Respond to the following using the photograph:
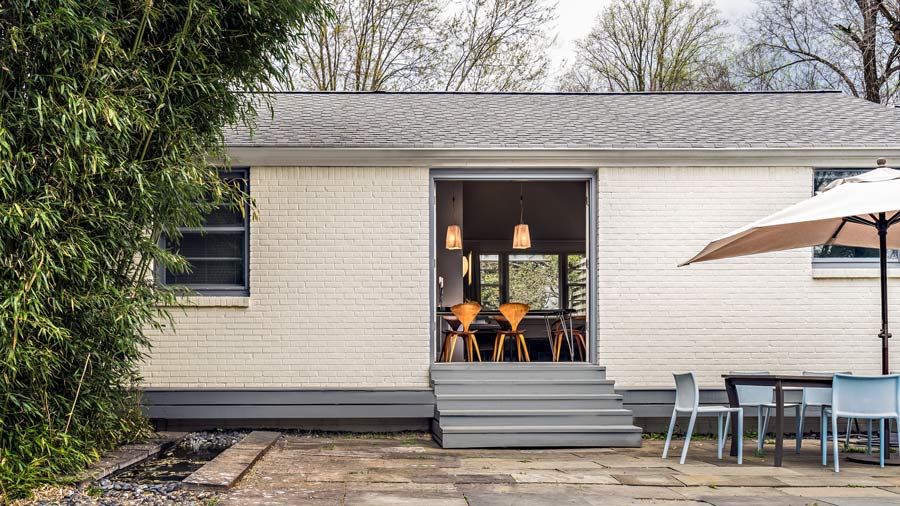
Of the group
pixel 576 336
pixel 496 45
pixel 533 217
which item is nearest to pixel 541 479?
pixel 576 336

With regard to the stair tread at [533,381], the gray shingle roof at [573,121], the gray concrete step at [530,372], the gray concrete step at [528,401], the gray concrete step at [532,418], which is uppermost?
the gray shingle roof at [573,121]

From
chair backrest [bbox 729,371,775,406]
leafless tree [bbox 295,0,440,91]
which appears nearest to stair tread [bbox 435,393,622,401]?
chair backrest [bbox 729,371,775,406]

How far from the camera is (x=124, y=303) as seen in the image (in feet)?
18.4

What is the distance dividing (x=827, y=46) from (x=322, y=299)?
47.2ft

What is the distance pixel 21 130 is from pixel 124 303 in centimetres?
125

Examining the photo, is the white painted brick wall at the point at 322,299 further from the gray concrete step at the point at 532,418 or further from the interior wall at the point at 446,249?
the interior wall at the point at 446,249

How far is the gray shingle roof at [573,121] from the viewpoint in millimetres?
8273

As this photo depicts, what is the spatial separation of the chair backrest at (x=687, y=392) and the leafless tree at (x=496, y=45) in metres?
12.8

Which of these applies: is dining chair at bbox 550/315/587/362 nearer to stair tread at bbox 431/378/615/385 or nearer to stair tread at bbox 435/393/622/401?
stair tread at bbox 431/378/615/385

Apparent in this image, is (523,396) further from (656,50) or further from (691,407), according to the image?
(656,50)

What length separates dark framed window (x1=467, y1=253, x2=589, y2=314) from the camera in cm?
1434

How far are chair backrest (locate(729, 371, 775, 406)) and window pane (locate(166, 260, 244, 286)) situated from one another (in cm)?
460

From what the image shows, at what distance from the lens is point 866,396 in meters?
6.00

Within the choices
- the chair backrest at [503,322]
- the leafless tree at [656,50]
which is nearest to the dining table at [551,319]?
the chair backrest at [503,322]
